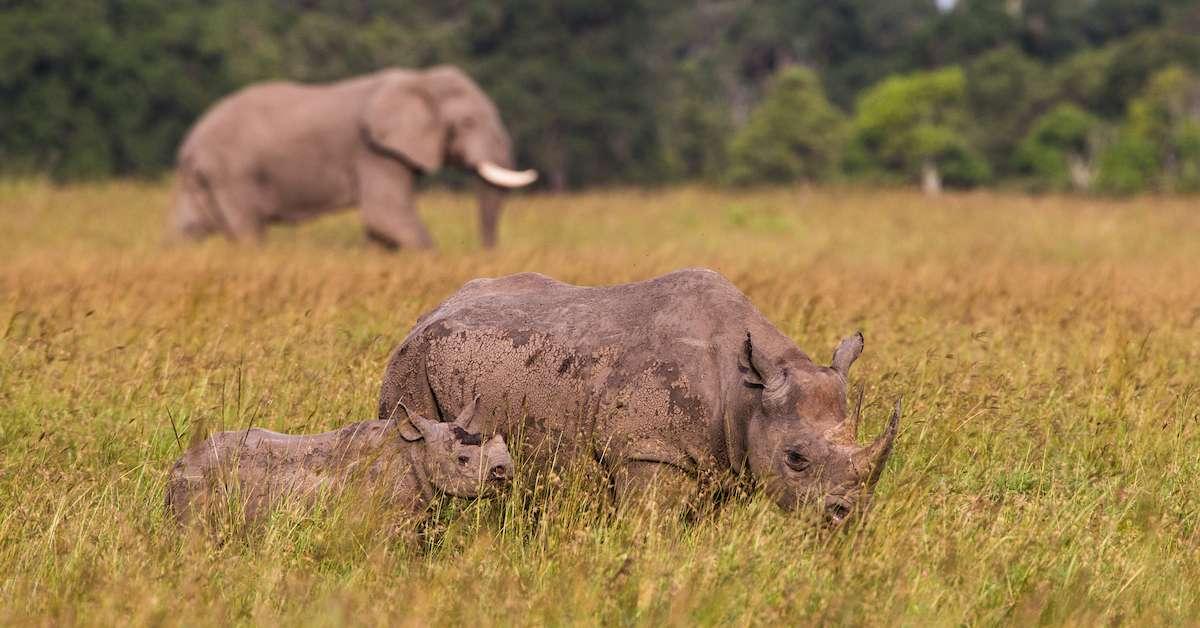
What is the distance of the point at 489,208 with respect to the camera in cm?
1695

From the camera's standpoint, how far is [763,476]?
17.8 feet

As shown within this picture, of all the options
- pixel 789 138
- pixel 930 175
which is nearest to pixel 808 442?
pixel 789 138

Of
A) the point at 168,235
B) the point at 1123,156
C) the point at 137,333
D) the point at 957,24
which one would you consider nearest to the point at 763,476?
the point at 137,333

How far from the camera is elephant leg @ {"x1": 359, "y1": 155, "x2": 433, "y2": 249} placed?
53.0 feet

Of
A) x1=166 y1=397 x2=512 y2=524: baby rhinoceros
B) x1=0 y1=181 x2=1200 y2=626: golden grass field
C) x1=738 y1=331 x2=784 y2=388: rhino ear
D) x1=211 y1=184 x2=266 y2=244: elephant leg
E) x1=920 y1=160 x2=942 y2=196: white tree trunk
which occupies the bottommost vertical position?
x1=920 y1=160 x2=942 y2=196: white tree trunk

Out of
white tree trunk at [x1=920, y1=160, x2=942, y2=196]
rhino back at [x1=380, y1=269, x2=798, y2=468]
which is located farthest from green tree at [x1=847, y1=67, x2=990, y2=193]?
rhino back at [x1=380, y1=269, x2=798, y2=468]

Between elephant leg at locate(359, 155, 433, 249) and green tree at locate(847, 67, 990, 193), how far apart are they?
116 feet

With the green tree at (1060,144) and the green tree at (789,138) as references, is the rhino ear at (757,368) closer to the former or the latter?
the green tree at (789,138)

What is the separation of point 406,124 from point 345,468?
→ 1119 cm

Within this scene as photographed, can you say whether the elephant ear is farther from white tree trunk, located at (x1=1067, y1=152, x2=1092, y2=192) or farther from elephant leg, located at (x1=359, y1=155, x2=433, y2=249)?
white tree trunk, located at (x1=1067, y1=152, x2=1092, y2=192)

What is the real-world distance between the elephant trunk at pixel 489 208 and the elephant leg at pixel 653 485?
1140 cm

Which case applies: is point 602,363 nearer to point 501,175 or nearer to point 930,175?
point 501,175

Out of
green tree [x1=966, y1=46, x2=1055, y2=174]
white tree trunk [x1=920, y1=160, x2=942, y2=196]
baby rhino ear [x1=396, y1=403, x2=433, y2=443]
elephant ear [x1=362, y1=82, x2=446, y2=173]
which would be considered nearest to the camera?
baby rhino ear [x1=396, y1=403, x2=433, y2=443]

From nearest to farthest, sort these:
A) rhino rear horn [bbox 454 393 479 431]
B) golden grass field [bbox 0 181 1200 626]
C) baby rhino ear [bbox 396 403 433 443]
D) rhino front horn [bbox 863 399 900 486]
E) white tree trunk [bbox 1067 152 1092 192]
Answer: golden grass field [bbox 0 181 1200 626] → rhino front horn [bbox 863 399 900 486] → baby rhino ear [bbox 396 403 433 443] → rhino rear horn [bbox 454 393 479 431] → white tree trunk [bbox 1067 152 1092 192]
